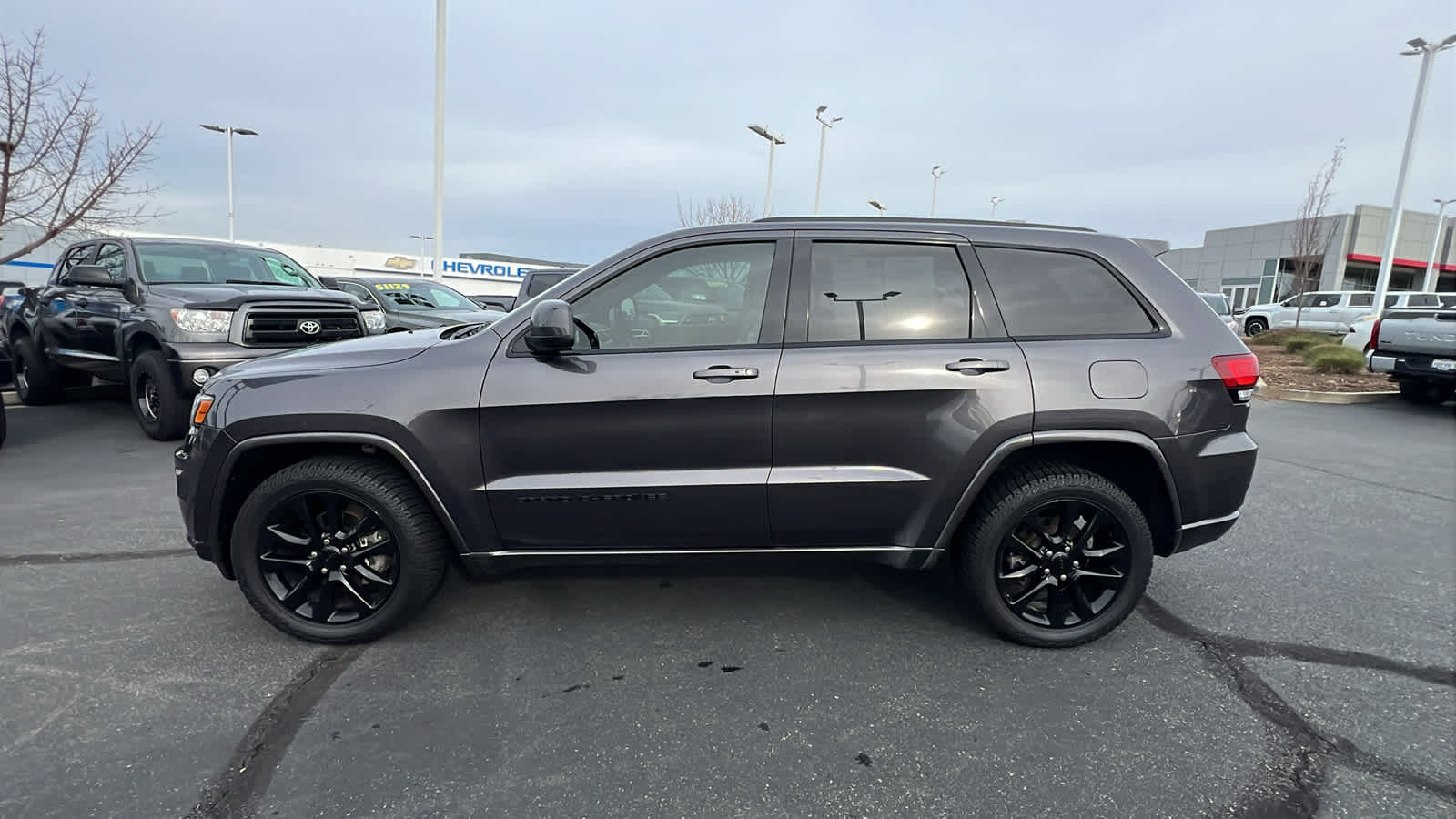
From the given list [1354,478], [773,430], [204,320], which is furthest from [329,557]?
[1354,478]

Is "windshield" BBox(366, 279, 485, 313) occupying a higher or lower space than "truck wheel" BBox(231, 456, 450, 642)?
higher

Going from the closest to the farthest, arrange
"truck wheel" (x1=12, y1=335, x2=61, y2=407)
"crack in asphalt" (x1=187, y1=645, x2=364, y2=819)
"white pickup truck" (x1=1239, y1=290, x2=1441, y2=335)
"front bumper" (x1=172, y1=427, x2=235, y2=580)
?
"crack in asphalt" (x1=187, y1=645, x2=364, y2=819), "front bumper" (x1=172, y1=427, x2=235, y2=580), "truck wheel" (x1=12, y1=335, x2=61, y2=407), "white pickup truck" (x1=1239, y1=290, x2=1441, y2=335)

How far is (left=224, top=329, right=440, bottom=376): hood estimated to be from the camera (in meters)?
2.85

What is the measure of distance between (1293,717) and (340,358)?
153 inches

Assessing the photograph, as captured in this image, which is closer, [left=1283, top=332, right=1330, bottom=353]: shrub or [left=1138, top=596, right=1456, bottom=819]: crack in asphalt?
[left=1138, top=596, right=1456, bottom=819]: crack in asphalt

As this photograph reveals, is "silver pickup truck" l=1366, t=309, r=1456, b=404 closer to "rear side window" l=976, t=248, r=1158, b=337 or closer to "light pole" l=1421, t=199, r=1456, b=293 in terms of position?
"rear side window" l=976, t=248, r=1158, b=337

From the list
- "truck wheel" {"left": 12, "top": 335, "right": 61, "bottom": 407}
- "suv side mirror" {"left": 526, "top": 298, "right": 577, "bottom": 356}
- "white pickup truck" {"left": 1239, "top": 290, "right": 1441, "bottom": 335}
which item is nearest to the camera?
"suv side mirror" {"left": 526, "top": 298, "right": 577, "bottom": 356}

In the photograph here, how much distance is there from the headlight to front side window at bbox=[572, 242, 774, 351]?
16.3 ft

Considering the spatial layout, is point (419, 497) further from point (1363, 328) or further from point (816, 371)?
point (1363, 328)

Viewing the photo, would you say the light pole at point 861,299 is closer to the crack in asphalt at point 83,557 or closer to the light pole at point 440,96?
the crack in asphalt at point 83,557

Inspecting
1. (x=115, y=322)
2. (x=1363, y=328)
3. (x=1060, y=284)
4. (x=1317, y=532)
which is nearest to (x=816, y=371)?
(x=1060, y=284)

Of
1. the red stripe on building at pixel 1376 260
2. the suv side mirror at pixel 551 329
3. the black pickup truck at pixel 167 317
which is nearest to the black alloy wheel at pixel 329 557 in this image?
the suv side mirror at pixel 551 329

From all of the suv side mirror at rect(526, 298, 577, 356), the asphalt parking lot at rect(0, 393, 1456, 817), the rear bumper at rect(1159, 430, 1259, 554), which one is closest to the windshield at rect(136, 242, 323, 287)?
the asphalt parking lot at rect(0, 393, 1456, 817)

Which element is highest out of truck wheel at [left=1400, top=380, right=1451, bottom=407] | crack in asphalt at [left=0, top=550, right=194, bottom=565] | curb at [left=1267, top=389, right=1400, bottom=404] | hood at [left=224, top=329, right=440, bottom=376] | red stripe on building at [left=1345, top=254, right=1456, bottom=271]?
red stripe on building at [left=1345, top=254, right=1456, bottom=271]
